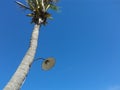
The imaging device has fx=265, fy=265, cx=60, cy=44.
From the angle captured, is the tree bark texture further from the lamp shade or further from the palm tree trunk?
the lamp shade

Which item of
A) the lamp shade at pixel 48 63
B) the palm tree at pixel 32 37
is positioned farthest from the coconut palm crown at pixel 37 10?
the lamp shade at pixel 48 63

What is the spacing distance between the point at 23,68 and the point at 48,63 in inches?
47.3

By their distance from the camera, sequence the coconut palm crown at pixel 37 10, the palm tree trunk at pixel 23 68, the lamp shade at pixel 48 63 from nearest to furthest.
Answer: the palm tree trunk at pixel 23 68 < the lamp shade at pixel 48 63 < the coconut palm crown at pixel 37 10

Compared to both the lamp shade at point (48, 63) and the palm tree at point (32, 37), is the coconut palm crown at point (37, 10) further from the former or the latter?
the lamp shade at point (48, 63)

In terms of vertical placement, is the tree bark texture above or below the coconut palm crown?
below

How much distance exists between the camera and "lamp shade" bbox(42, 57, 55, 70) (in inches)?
422

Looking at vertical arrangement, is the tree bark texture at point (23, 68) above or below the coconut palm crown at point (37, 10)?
below

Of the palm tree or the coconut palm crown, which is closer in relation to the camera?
the palm tree

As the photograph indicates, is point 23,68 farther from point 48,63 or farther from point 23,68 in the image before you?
point 48,63

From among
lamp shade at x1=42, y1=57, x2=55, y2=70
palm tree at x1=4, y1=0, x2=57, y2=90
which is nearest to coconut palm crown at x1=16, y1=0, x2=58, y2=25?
palm tree at x1=4, y1=0, x2=57, y2=90

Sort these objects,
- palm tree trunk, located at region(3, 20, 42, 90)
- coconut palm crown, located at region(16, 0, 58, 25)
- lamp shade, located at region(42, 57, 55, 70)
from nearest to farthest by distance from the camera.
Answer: palm tree trunk, located at region(3, 20, 42, 90) < lamp shade, located at region(42, 57, 55, 70) < coconut palm crown, located at region(16, 0, 58, 25)

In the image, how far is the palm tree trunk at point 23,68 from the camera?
9086 millimetres

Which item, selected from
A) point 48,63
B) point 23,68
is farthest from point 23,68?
point 48,63

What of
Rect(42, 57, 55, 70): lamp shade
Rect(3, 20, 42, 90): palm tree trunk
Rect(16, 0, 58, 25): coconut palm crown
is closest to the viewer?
Rect(3, 20, 42, 90): palm tree trunk
